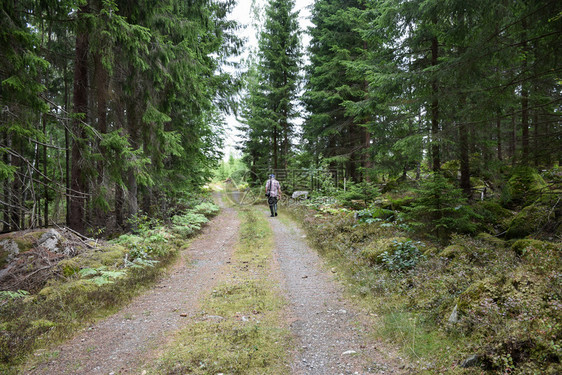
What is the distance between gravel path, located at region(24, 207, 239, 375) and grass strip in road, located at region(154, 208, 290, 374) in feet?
1.25

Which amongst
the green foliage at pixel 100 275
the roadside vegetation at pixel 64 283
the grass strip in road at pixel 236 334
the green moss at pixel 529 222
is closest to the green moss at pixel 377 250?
the grass strip in road at pixel 236 334

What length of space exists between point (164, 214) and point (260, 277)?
23.2 ft

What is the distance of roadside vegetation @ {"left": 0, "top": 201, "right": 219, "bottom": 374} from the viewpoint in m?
4.30

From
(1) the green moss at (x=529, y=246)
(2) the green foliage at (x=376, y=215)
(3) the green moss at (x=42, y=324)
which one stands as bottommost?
(3) the green moss at (x=42, y=324)

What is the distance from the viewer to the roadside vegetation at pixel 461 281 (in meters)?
3.02

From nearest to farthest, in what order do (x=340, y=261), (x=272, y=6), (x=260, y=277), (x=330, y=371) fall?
(x=330, y=371)
(x=260, y=277)
(x=340, y=261)
(x=272, y=6)

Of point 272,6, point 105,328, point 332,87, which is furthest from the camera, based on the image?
point 272,6

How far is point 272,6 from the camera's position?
22516 millimetres

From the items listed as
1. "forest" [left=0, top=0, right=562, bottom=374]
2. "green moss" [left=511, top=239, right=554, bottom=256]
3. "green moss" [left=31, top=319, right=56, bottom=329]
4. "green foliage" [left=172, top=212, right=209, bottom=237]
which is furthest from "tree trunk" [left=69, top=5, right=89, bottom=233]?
"green moss" [left=511, top=239, right=554, bottom=256]

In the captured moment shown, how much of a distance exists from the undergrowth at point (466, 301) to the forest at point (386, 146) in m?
0.03

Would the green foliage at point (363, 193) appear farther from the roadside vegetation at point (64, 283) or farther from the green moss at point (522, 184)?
the roadside vegetation at point (64, 283)

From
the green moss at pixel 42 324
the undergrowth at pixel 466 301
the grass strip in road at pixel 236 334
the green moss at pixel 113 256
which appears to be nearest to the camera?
the undergrowth at pixel 466 301

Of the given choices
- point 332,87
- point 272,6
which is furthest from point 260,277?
point 272,6

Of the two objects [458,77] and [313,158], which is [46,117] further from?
[313,158]
